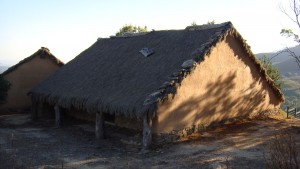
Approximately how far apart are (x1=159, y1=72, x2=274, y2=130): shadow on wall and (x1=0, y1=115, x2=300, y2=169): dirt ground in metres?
0.66

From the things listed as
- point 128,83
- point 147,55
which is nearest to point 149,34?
point 147,55

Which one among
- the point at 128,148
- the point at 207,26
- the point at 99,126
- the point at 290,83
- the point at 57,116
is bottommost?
the point at 128,148

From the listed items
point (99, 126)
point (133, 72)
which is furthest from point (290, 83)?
point (99, 126)

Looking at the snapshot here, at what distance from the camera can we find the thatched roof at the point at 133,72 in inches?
573

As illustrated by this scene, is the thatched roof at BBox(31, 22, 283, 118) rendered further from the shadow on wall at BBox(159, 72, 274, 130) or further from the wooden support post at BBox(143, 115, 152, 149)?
the shadow on wall at BBox(159, 72, 274, 130)

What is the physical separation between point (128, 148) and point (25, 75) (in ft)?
44.0

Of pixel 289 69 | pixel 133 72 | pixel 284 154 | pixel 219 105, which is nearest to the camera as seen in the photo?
pixel 284 154

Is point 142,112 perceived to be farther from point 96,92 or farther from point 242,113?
point 242,113

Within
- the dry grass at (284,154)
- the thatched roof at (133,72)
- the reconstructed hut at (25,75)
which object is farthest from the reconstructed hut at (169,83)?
the dry grass at (284,154)

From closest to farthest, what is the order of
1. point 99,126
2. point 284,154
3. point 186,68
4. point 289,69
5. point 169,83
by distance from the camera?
point 284,154 → point 169,83 → point 186,68 → point 99,126 → point 289,69

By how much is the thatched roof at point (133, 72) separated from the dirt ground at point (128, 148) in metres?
1.52

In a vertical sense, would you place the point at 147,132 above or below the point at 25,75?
below

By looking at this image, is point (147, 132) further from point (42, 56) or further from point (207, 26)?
point (42, 56)

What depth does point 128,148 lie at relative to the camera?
14.7 meters
